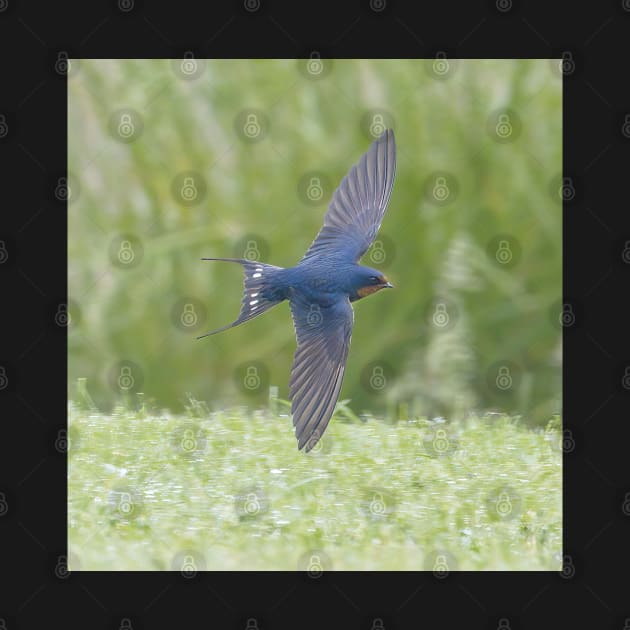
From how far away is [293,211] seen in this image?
7.14 metres

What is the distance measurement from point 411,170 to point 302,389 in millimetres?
3027

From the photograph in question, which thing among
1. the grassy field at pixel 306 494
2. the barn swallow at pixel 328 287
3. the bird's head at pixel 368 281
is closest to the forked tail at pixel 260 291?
the barn swallow at pixel 328 287

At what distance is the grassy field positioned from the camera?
3748 mm

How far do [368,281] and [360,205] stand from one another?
1.61 feet

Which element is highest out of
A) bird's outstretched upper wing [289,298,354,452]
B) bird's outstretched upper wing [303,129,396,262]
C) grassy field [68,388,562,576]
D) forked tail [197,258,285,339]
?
bird's outstretched upper wing [303,129,396,262]

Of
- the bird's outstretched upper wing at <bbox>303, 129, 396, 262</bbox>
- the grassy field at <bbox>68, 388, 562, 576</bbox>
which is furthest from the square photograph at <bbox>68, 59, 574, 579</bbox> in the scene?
the grassy field at <bbox>68, 388, 562, 576</bbox>

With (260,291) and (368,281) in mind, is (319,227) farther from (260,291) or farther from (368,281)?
(260,291)

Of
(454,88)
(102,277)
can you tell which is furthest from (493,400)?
(102,277)

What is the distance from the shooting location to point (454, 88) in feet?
23.7

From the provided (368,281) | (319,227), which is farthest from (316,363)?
(319,227)

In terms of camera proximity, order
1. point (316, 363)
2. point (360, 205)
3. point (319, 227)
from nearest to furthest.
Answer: point (316, 363) → point (360, 205) → point (319, 227)

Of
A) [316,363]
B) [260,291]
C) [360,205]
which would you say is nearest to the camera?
Answer: [316,363]

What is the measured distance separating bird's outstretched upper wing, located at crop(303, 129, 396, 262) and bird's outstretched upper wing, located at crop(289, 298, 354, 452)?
0.40m

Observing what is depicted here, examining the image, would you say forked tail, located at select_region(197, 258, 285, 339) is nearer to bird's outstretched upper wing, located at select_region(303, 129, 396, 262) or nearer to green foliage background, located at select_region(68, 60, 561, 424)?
bird's outstretched upper wing, located at select_region(303, 129, 396, 262)
